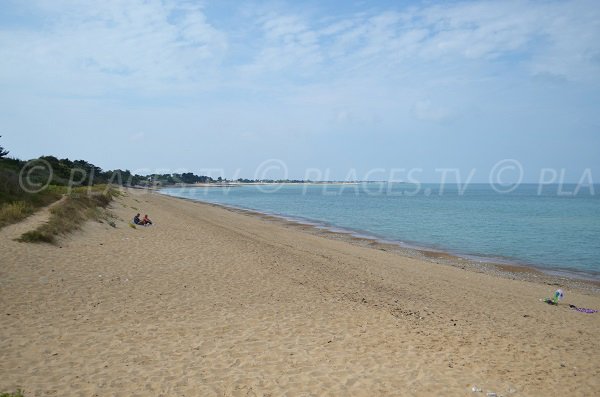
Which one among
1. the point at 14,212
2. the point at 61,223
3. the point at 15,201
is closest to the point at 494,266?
the point at 61,223

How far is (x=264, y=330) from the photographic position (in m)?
8.42

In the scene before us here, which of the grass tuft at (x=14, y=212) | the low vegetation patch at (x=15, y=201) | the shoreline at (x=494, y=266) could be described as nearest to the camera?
the grass tuft at (x=14, y=212)

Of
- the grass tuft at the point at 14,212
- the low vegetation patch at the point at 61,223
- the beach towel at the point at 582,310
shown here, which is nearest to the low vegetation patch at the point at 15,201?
the grass tuft at the point at 14,212

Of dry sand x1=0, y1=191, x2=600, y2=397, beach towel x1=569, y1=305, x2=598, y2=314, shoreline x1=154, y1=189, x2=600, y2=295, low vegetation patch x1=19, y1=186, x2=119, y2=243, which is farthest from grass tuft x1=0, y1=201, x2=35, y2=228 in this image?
beach towel x1=569, y1=305, x2=598, y2=314

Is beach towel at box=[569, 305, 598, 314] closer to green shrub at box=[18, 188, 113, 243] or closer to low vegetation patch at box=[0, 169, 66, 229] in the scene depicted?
green shrub at box=[18, 188, 113, 243]

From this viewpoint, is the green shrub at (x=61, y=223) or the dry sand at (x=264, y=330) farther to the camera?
the green shrub at (x=61, y=223)

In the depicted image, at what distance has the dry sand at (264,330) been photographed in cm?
618

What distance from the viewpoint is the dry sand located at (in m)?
6.18

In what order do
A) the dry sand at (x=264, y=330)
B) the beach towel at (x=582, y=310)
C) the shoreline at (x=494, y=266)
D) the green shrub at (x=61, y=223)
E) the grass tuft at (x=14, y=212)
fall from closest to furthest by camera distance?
the dry sand at (x=264, y=330), the beach towel at (x=582, y=310), the green shrub at (x=61, y=223), the grass tuft at (x=14, y=212), the shoreline at (x=494, y=266)

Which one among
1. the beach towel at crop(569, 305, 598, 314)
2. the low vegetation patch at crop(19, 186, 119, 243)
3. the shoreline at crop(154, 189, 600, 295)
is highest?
the low vegetation patch at crop(19, 186, 119, 243)

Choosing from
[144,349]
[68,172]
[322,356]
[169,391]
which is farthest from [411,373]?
[68,172]

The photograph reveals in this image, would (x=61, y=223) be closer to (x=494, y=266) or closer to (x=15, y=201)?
(x=15, y=201)

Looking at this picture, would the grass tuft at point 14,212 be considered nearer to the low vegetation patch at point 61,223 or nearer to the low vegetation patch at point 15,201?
the low vegetation patch at point 15,201

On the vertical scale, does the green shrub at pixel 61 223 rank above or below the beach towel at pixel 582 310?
above
